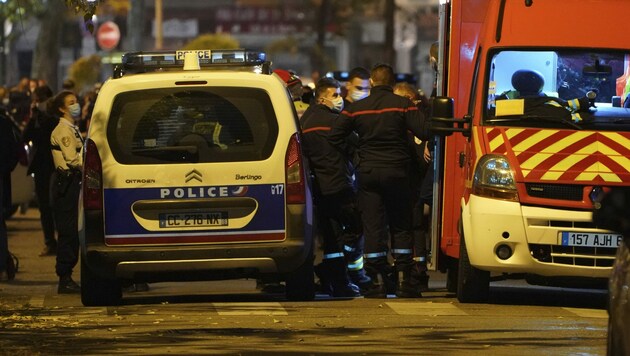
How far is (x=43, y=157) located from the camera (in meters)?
18.0

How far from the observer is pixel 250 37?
6400 cm

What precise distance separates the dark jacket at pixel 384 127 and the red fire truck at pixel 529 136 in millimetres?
338

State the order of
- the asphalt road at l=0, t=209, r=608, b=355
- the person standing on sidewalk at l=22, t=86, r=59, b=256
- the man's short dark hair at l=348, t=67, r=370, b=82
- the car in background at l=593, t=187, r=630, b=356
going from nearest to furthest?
1. the car in background at l=593, t=187, r=630, b=356
2. the asphalt road at l=0, t=209, r=608, b=355
3. the man's short dark hair at l=348, t=67, r=370, b=82
4. the person standing on sidewalk at l=22, t=86, r=59, b=256

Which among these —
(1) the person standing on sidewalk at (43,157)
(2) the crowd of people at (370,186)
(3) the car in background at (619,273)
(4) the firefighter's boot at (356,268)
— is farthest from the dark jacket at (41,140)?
(3) the car in background at (619,273)

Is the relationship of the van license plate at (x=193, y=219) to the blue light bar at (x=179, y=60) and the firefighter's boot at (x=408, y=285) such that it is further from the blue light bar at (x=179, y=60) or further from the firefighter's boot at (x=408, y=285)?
the firefighter's boot at (x=408, y=285)

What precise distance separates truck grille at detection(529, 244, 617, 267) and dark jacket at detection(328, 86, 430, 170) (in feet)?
5.55

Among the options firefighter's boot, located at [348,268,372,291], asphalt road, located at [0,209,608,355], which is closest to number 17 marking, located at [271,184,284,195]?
asphalt road, located at [0,209,608,355]

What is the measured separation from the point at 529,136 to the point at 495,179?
44cm

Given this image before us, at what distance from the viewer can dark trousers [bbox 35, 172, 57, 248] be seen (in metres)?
18.7

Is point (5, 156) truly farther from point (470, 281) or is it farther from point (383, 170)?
point (470, 281)

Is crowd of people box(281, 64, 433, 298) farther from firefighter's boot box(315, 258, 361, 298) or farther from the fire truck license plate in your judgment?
the fire truck license plate

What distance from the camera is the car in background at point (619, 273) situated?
665 cm

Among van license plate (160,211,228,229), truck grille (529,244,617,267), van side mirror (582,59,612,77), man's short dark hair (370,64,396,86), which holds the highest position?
van side mirror (582,59,612,77)

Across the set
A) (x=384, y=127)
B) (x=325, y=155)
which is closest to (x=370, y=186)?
(x=384, y=127)
